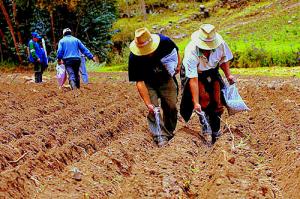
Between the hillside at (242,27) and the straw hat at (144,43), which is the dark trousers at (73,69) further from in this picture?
the hillside at (242,27)

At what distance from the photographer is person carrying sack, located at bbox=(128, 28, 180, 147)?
7.20 meters

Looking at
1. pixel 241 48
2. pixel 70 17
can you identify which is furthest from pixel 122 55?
pixel 241 48

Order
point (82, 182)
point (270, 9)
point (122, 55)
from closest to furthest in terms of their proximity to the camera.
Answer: point (82, 182) → point (122, 55) → point (270, 9)

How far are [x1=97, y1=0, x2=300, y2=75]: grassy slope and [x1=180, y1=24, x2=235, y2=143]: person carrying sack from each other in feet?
38.7

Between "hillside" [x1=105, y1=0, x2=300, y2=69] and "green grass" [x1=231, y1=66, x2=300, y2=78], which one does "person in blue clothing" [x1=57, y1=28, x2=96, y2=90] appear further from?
"hillside" [x1=105, y1=0, x2=300, y2=69]

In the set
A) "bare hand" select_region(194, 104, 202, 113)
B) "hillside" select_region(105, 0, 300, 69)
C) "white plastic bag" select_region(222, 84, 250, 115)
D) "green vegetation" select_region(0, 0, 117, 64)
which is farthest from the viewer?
"green vegetation" select_region(0, 0, 117, 64)

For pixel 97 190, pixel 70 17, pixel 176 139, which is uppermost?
pixel 97 190

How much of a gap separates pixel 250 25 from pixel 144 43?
23.2m

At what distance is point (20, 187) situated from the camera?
18.0 feet

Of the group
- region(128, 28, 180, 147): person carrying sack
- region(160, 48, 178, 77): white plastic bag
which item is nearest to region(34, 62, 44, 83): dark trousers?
region(128, 28, 180, 147): person carrying sack

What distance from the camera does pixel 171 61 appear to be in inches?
298

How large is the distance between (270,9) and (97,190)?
29.1 meters

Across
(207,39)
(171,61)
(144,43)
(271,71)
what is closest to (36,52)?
(271,71)

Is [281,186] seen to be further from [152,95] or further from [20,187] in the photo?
[152,95]
